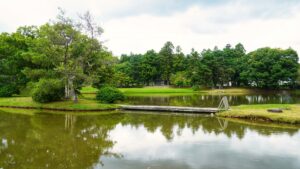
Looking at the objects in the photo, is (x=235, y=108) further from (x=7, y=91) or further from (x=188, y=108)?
(x=7, y=91)

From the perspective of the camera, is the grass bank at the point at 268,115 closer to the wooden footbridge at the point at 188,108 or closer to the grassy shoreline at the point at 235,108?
the grassy shoreline at the point at 235,108

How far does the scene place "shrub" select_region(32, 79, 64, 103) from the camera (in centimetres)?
2930

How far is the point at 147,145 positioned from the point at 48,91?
63.3 feet

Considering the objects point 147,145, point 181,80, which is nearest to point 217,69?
point 181,80

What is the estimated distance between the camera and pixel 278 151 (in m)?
13.0

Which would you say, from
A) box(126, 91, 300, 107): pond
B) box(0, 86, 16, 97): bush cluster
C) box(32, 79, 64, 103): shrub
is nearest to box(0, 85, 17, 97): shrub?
box(0, 86, 16, 97): bush cluster

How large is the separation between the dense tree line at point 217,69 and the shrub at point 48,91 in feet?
91.9

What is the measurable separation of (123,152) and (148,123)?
833cm

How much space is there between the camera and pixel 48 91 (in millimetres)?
30094

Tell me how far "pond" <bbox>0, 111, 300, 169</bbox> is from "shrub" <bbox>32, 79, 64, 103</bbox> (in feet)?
25.7

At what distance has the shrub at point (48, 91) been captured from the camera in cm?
2930

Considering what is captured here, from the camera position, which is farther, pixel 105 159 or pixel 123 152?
pixel 123 152

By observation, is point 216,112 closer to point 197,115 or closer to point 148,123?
point 197,115

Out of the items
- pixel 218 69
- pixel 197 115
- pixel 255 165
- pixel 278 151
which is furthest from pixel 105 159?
pixel 218 69
